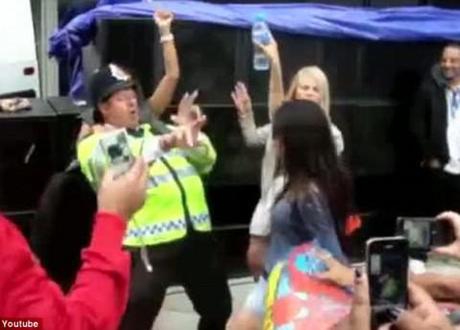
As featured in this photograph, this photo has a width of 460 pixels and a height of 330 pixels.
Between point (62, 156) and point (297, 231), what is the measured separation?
2.95m

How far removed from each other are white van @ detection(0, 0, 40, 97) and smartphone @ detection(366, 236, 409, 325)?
6663 millimetres

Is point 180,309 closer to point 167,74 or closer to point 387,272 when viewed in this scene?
point 167,74

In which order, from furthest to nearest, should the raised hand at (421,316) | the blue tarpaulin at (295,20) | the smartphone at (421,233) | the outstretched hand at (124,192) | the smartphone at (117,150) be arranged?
the blue tarpaulin at (295,20)
the smartphone at (421,233)
the smartphone at (117,150)
the raised hand at (421,316)
the outstretched hand at (124,192)

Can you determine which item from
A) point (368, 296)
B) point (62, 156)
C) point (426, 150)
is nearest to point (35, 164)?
point (62, 156)

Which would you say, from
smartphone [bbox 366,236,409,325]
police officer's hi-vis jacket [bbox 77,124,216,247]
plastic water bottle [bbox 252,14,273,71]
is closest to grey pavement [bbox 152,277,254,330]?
plastic water bottle [bbox 252,14,273,71]

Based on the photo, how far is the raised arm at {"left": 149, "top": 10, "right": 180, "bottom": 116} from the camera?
235 inches

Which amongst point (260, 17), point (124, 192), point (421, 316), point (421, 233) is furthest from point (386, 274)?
point (260, 17)

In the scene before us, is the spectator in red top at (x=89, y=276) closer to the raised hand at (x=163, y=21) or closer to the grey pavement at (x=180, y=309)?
the raised hand at (x=163, y=21)

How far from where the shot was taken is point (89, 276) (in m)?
2.29

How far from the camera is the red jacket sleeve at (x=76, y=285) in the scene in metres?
2.10

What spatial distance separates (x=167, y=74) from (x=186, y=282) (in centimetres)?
147

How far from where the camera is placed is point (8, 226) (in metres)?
2.13

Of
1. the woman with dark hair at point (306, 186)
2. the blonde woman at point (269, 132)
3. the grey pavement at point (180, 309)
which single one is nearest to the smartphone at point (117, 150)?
the woman with dark hair at point (306, 186)

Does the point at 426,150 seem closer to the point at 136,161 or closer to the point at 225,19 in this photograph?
the point at 225,19
